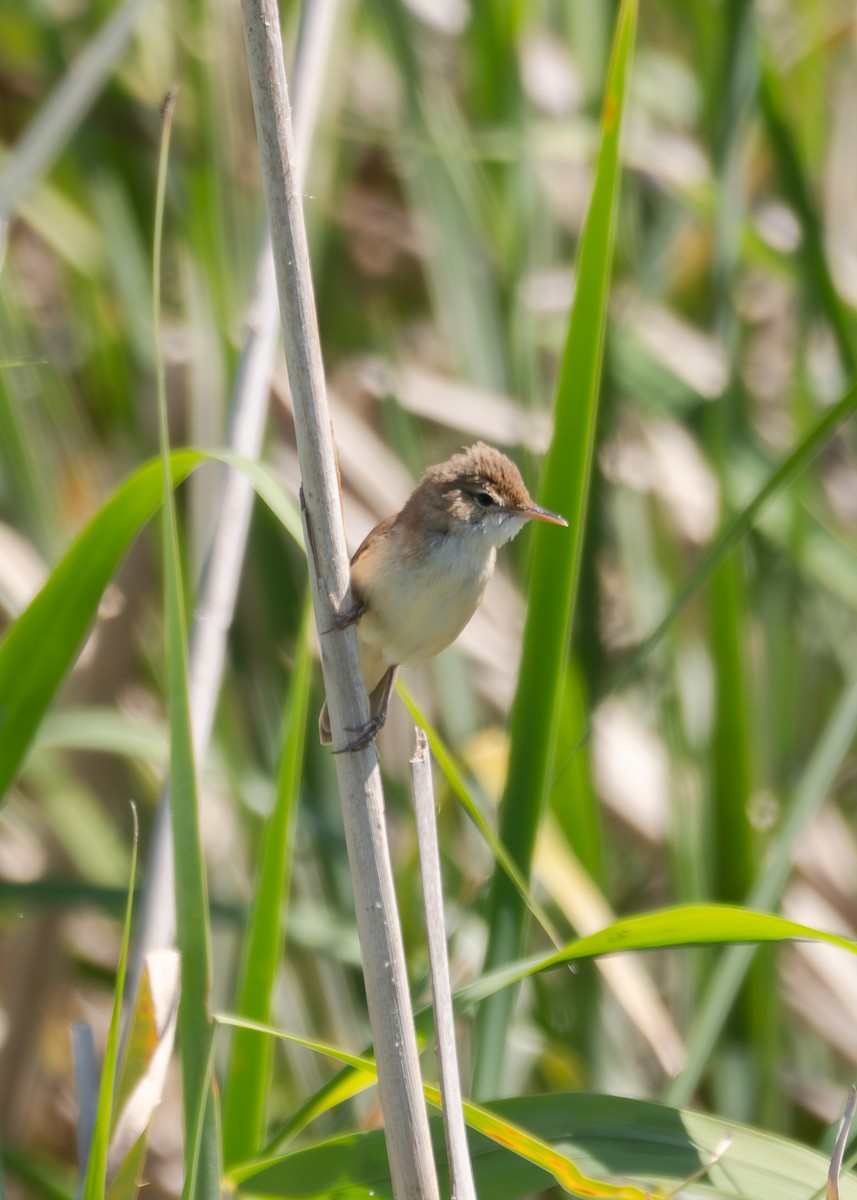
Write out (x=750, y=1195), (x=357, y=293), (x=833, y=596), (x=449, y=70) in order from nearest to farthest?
(x=750, y=1195) → (x=833, y=596) → (x=357, y=293) → (x=449, y=70)

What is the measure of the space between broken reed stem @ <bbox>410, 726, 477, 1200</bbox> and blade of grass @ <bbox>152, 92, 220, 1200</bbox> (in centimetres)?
20

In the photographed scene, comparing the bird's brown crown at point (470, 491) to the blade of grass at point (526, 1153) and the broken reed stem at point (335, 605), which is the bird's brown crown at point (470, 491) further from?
the blade of grass at point (526, 1153)

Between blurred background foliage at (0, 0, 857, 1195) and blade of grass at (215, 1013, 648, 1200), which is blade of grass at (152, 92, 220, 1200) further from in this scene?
blurred background foliage at (0, 0, 857, 1195)

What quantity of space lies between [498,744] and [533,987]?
0.40 metres

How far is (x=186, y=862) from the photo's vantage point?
1101 mm

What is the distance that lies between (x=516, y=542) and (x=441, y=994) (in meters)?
1.43

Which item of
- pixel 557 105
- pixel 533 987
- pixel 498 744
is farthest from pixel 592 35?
pixel 533 987

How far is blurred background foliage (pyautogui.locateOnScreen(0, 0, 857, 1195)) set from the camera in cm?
211

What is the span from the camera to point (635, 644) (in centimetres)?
252

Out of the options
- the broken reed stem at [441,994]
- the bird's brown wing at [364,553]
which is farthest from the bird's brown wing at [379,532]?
the broken reed stem at [441,994]

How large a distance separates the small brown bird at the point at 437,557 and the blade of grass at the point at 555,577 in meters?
0.37

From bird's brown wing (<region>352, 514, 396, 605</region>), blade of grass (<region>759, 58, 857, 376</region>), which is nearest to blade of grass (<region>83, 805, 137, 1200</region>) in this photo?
bird's brown wing (<region>352, 514, 396, 605</region>)

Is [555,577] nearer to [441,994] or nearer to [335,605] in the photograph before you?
[335,605]

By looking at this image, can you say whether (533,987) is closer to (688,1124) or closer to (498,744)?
(498,744)
